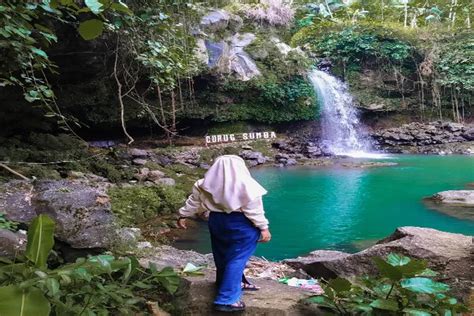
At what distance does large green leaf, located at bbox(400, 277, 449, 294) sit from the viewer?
72.0 inches

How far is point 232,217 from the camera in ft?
7.95

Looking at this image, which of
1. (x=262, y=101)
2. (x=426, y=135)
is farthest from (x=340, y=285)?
(x=426, y=135)

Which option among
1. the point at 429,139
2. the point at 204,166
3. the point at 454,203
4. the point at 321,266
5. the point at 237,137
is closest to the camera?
the point at 321,266

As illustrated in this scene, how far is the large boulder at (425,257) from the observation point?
289 centimetres

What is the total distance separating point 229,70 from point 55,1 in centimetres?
1478

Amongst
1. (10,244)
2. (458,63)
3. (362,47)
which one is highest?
(362,47)

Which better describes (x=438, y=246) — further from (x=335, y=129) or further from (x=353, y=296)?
(x=335, y=129)

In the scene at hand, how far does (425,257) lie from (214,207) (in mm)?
1843

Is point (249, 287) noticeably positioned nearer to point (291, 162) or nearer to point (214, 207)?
point (214, 207)

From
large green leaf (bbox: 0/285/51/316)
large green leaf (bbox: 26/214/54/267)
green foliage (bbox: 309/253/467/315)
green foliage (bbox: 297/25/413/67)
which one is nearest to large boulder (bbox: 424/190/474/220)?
green foliage (bbox: 309/253/467/315)

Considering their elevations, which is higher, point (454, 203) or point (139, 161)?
point (139, 161)

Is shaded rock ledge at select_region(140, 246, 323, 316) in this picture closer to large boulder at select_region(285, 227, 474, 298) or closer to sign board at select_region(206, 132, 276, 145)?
large boulder at select_region(285, 227, 474, 298)

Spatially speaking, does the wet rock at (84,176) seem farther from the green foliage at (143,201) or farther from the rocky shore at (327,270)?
the rocky shore at (327,270)

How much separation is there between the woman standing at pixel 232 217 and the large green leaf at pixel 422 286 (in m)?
0.84
